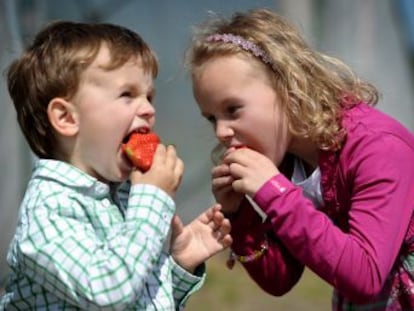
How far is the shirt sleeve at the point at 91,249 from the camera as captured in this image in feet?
8.66

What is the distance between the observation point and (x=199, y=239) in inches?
122

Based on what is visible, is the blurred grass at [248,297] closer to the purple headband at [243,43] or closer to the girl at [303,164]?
the girl at [303,164]

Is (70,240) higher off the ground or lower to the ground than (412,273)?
higher

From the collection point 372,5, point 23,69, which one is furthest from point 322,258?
point 372,5

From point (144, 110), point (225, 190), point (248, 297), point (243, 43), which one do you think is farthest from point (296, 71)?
point (248, 297)

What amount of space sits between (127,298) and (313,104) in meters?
0.86

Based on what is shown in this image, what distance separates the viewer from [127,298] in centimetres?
265

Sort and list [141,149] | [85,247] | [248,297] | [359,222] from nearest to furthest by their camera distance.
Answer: [85,247]
[141,149]
[359,222]
[248,297]

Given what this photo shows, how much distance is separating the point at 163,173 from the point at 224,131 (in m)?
0.34

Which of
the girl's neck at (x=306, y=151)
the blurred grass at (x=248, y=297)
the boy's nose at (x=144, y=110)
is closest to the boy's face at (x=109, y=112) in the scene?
the boy's nose at (x=144, y=110)

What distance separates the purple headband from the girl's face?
0.04 m

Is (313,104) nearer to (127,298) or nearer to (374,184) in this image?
(374,184)

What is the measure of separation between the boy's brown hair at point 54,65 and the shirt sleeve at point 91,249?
0.26m

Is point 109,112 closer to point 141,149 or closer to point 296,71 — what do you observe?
point 141,149
